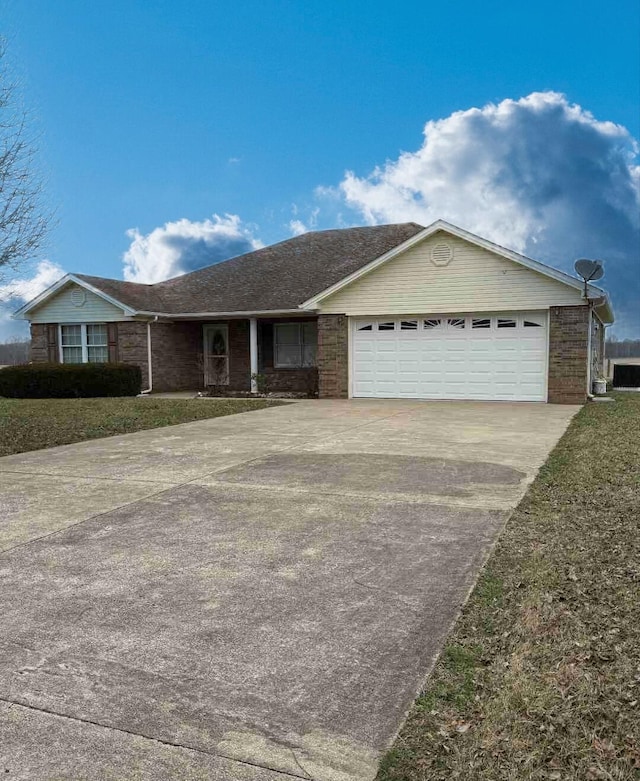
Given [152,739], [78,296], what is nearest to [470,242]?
[78,296]

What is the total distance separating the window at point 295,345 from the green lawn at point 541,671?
16192 mm

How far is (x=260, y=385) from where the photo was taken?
20.5 metres

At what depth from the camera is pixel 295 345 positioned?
21.5m

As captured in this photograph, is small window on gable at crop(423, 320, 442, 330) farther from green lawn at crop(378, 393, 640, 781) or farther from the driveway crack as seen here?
the driveway crack

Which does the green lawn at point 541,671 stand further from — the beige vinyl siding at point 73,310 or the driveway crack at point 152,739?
the beige vinyl siding at point 73,310

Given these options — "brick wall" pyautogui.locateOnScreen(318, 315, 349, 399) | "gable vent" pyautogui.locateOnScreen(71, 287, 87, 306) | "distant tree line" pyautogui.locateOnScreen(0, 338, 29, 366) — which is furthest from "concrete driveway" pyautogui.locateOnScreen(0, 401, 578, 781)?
"distant tree line" pyautogui.locateOnScreen(0, 338, 29, 366)

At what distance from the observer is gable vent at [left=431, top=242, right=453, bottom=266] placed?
17.3 m

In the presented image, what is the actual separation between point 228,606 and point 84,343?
1991 cm

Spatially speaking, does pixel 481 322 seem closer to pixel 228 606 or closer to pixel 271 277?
pixel 271 277

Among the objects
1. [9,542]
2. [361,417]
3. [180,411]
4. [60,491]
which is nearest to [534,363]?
[361,417]

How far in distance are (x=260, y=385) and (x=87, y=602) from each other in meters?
16.8

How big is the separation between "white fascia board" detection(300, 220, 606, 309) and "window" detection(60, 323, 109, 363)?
24.7ft

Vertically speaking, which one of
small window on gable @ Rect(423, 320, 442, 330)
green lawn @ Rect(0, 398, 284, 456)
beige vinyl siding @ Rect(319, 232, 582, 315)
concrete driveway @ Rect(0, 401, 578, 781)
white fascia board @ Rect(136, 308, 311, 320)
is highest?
beige vinyl siding @ Rect(319, 232, 582, 315)

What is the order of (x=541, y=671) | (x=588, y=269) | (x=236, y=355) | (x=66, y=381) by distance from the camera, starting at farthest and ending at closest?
(x=236, y=355) → (x=66, y=381) → (x=588, y=269) → (x=541, y=671)
